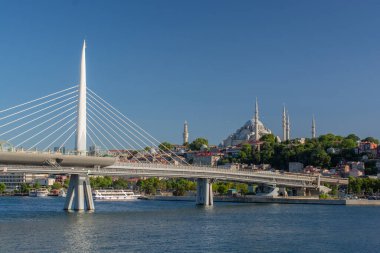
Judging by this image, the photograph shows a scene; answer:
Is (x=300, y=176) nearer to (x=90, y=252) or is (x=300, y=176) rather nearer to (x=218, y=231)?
(x=218, y=231)

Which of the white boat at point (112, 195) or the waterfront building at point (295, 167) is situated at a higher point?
the waterfront building at point (295, 167)

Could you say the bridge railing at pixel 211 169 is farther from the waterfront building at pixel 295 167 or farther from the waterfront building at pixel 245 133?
the waterfront building at pixel 245 133

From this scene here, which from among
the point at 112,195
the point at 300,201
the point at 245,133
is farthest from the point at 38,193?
the point at 245,133

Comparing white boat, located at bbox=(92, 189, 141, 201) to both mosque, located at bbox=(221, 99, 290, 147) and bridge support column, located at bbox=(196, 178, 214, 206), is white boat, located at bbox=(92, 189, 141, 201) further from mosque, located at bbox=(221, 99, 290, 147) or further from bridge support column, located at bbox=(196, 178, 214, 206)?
mosque, located at bbox=(221, 99, 290, 147)

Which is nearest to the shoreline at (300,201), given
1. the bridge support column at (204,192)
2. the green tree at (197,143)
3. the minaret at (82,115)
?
the bridge support column at (204,192)

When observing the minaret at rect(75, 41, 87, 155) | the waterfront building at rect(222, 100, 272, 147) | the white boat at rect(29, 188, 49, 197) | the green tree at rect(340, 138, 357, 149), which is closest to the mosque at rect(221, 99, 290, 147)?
the waterfront building at rect(222, 100, 272, 147)

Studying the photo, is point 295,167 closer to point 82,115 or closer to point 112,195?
point 112,195

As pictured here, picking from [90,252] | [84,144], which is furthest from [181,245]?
[84,144]
